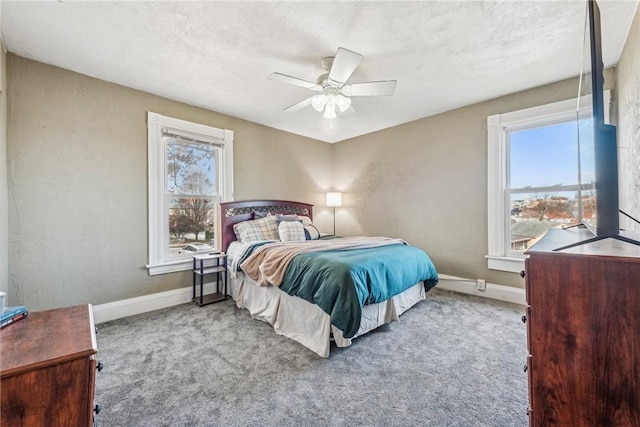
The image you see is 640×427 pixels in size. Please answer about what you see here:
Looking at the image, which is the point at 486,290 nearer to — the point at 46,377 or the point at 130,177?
the point at 46,377

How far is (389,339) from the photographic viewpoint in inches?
91.4

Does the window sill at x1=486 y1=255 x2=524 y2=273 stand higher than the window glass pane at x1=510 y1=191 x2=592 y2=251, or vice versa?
the window glass pane at x1=510 y1=191 x2=592 y2=251

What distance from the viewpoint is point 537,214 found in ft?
10.2

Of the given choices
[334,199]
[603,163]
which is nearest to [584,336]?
[603,163]

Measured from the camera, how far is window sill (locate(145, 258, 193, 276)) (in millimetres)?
3084

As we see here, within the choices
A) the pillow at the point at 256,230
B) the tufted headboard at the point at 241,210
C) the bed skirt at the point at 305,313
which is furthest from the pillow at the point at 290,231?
the bed skirt at the point at 305,313

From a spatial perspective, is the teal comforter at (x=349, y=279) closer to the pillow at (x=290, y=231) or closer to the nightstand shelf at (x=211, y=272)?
the pillow at (x=290, y=231)

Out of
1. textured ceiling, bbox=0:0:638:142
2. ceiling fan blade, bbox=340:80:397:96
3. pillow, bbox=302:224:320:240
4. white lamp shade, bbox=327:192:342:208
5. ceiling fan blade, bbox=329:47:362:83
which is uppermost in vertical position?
textured ceiling, bbox=0:0:638:142

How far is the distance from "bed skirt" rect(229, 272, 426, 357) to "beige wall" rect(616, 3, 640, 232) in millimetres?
1868

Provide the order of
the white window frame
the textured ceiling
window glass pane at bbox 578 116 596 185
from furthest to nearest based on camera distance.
→ the white window frame, the textured ceiling, window glass pane at bbox 578 116 596 185

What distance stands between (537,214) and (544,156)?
0.67 m

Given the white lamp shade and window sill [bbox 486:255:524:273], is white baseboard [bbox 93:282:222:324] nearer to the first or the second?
the white lamp shade

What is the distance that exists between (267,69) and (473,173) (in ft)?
9.20

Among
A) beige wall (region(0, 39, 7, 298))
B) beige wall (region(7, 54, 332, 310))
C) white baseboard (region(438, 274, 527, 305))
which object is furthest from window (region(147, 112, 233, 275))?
white baseboard (region(438, 274, 527, 305))
